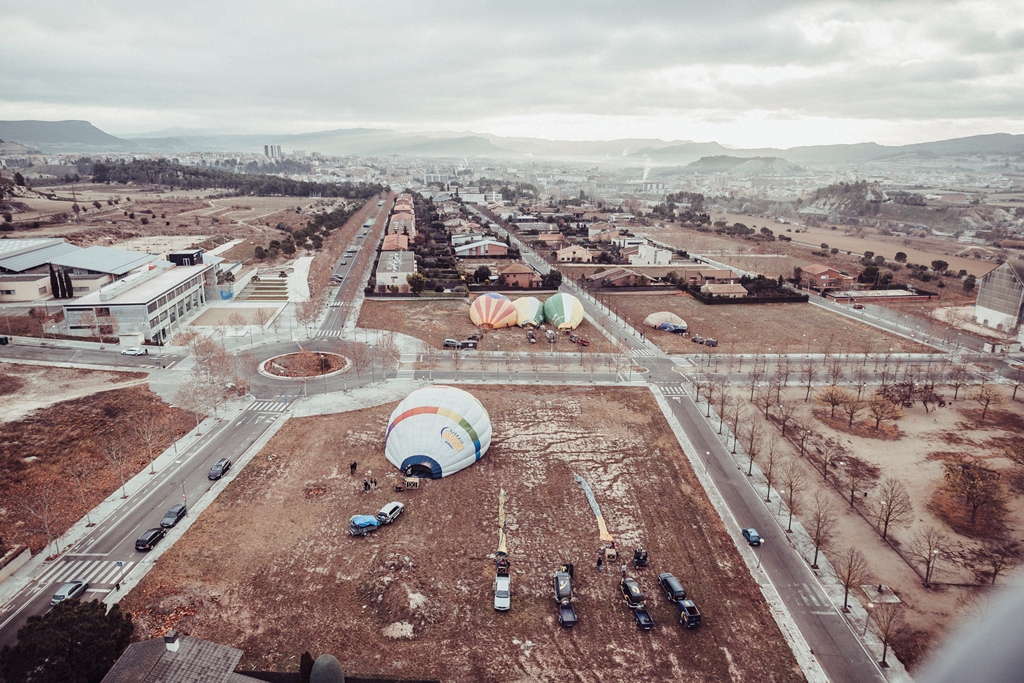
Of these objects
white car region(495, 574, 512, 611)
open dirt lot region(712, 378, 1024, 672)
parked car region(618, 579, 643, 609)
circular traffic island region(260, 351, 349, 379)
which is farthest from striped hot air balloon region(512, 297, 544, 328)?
parked car region(618, 579, 643, 609)

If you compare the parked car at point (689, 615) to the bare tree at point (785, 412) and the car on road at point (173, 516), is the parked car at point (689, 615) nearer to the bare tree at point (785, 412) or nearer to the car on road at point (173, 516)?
the bare tree at point (785, 412)

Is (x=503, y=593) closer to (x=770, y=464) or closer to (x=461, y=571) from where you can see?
(x=461, y=571)

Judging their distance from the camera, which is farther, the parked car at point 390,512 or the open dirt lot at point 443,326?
the open dirt lot at point 443,326

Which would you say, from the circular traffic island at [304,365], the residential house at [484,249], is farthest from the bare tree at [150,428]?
the residential house at [484,249]

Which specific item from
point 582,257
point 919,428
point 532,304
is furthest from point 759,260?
point 919,428

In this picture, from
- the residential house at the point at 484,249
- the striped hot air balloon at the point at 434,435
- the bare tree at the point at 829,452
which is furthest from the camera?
the residential house at the point at 484,249

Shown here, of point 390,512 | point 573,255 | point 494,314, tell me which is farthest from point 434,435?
point 573,255
